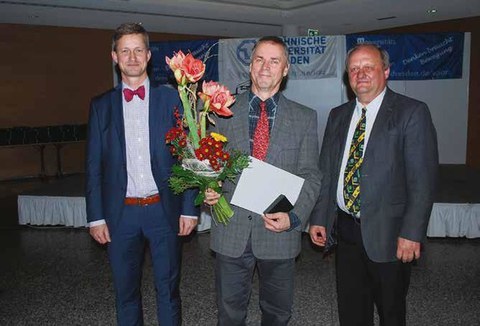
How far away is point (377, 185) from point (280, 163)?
48cm

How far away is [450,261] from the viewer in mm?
4254

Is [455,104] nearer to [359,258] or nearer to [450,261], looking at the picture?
[450,261]

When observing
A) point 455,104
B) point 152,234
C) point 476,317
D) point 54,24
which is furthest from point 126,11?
point 476,317

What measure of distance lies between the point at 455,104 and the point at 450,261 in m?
5.75

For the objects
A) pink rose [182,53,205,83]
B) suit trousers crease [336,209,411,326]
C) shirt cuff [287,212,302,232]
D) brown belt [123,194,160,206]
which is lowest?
suit trousers crease [336,209,411,326]

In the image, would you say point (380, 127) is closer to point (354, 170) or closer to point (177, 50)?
point (354, 170)

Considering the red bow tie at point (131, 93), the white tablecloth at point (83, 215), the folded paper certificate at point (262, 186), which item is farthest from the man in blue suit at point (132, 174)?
the white tablecloth at point (83, 215)

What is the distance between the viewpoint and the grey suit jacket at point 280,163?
6.90 ft

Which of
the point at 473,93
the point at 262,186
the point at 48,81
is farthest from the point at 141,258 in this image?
the point at 473,93

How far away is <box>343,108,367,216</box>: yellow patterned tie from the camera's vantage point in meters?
2.21

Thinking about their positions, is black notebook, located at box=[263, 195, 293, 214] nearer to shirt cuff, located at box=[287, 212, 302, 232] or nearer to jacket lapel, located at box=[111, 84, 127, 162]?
shirt cuff, located at box=[287, 212, 302, 232]

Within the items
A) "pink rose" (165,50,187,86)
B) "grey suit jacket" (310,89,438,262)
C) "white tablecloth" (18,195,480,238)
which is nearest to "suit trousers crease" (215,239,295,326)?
"grey suit jacket" (310,89,438,262)

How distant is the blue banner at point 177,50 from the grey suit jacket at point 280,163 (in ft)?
21.5

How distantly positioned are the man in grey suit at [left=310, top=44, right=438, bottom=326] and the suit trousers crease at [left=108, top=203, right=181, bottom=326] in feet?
2.77
